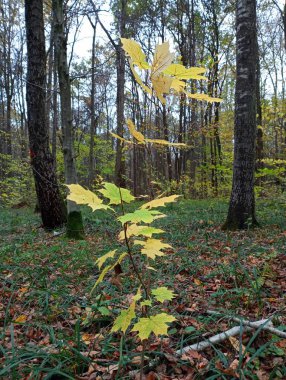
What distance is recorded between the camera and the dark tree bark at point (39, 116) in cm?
574

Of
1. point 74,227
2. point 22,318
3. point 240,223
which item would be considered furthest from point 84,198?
point 240,223

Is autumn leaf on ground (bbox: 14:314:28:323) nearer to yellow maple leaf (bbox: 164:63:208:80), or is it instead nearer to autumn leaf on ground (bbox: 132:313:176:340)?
autumn leaf on ground (bbox: 132:313:176:340)

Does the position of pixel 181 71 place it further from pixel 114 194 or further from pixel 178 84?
pixel 114 194

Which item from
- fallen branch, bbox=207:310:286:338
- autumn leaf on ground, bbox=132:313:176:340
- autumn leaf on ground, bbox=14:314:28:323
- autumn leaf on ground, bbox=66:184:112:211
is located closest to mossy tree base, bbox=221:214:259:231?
fallen branch, bbox=207:310:286:338

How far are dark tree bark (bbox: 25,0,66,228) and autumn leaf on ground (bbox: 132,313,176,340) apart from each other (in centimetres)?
497

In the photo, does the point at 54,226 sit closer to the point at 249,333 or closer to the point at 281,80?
the point at 249,333

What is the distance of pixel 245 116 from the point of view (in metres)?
5.02

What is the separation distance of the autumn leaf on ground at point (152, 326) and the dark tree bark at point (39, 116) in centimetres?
497

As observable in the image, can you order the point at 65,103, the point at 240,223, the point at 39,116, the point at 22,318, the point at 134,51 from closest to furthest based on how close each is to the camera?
1. the point at 134,51
2. the point at 22,318
3. the point at 65,103
4. the point at 240,223
5. the point at 39,116

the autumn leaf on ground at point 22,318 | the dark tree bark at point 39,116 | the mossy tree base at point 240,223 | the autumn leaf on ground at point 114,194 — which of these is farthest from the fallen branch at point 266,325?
the dark tree bark at point 39,116

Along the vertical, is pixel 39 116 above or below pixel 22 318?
above

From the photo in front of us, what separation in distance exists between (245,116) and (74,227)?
371 centimetres

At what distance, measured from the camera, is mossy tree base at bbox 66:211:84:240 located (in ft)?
17.1

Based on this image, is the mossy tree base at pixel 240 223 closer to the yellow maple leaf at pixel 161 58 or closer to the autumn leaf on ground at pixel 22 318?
the autumn leaf on ground at pixel 22 318
